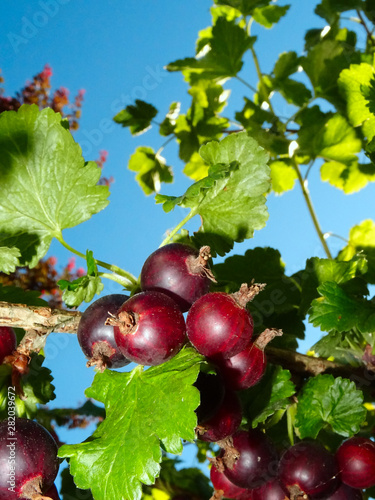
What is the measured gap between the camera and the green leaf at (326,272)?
100 centimetres

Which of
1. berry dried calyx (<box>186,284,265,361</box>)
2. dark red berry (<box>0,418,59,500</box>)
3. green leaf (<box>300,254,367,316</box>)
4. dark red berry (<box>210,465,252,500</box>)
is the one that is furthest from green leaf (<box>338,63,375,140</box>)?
dark red berry (<box>0,418,59,500</box>)

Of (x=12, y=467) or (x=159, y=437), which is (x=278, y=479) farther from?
(x=12, y=467)

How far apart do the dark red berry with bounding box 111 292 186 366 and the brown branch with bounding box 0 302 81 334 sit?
12 centimetres

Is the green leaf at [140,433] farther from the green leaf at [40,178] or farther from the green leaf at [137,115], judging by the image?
the green leaf at [137,115]

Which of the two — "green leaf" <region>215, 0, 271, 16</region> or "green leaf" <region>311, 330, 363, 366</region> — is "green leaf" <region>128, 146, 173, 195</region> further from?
"green leaf" <region>311, 330, 363, 366</region>

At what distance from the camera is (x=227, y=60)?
1.45 m

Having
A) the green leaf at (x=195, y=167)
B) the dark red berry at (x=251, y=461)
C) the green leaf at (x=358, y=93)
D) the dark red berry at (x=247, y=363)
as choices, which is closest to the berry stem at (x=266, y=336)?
the dark red berry at (x=247, y=363)

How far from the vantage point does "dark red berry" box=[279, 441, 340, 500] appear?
30.0 inches

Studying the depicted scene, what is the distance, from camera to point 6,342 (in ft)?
2.38

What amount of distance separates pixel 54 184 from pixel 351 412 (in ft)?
2.04

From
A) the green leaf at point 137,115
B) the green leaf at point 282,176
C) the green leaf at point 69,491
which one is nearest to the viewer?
the green leaf at point 69,491

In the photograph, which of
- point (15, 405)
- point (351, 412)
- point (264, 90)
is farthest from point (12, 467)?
point (264, 90)

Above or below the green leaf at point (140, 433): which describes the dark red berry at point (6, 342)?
above

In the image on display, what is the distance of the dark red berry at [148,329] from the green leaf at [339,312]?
34cm
